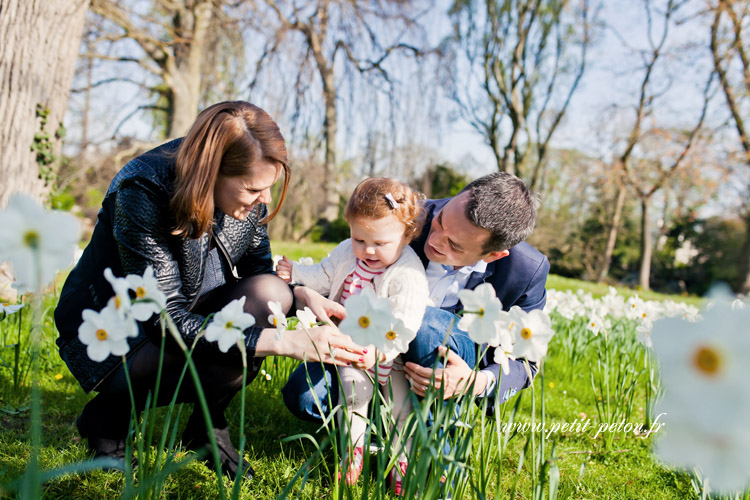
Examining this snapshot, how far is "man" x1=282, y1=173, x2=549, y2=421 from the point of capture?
5.31 feet

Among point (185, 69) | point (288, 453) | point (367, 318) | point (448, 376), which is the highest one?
point (185, 69)

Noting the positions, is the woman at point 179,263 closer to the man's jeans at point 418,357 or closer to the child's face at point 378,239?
the man's jeans at point 418,357

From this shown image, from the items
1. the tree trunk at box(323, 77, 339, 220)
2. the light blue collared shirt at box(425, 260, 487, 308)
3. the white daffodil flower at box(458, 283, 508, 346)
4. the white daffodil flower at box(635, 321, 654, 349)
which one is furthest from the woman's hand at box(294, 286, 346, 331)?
the tree trunk at box(323, 77, 339, 220)

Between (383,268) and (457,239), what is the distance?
12.8 inches

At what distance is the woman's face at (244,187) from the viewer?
1.56 metres

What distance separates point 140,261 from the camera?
57.3 inches

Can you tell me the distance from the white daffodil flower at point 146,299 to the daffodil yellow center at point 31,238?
22 cm

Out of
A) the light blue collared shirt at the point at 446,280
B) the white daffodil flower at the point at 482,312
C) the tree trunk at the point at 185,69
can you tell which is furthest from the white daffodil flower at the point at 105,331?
the tree trunk at the point at 185,69

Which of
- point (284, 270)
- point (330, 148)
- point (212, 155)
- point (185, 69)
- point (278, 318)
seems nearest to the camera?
point (278, 318)

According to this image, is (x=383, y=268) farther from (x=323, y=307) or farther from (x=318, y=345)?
(x=318, y=345)

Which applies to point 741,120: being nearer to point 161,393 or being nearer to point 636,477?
point 636,477

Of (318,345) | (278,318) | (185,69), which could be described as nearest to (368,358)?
(318,345)

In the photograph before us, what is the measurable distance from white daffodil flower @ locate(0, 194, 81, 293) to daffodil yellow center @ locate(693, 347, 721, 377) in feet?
2.74

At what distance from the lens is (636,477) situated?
1.82 meters
